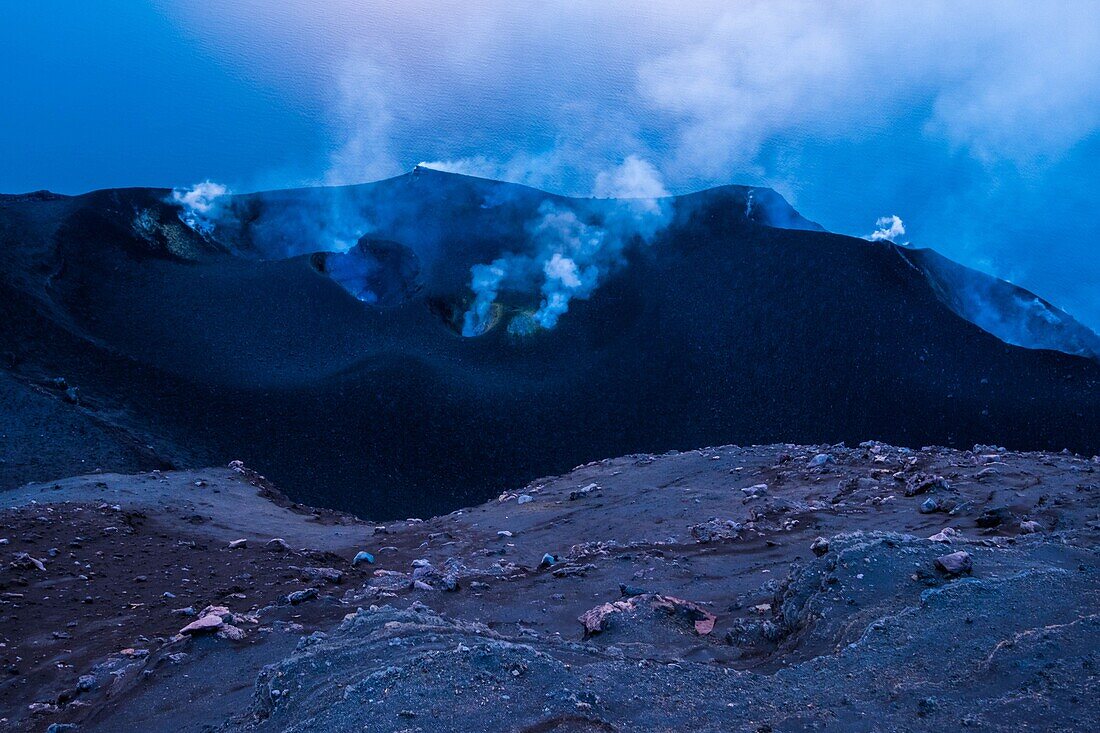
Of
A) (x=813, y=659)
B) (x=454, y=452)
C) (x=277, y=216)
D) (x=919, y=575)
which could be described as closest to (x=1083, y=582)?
(x=919, y=575)

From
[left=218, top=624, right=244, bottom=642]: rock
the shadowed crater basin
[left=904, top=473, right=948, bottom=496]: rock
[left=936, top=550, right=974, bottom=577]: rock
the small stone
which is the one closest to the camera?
[left=936, top=550, right=974, bottom=577]: rock

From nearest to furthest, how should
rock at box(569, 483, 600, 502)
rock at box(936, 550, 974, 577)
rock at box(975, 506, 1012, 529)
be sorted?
1. rock at box(936, 550, 974, 577)
2. rock at box(975, 506, 1012, 529)
3. rock at box(569, 483, 600, 502)

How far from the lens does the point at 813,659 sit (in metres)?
3.34

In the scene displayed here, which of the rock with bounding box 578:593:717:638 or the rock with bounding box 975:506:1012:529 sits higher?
the rock with bounding box 975:506:1012:529

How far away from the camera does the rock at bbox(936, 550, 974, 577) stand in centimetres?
384

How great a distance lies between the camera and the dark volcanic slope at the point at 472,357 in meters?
11.5

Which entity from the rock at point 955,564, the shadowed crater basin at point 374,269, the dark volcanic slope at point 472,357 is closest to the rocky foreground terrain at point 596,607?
the rock at point 955,564

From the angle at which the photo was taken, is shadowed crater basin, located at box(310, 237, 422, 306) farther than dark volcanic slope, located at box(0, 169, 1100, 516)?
Yes

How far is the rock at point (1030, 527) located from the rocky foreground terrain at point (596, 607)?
23 mm

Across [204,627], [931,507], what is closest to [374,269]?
[204,627]

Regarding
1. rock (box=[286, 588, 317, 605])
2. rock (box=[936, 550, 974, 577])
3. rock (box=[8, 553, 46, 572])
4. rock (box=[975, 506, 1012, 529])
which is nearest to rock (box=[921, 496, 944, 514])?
rock (box=[975, 506, 1012, 529])

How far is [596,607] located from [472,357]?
9042mm

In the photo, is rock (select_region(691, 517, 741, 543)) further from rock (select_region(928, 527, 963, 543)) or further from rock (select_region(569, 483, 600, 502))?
rock (select_region(569, 483, 600, 502))

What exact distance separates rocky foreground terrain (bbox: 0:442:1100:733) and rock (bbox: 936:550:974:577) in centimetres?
1
